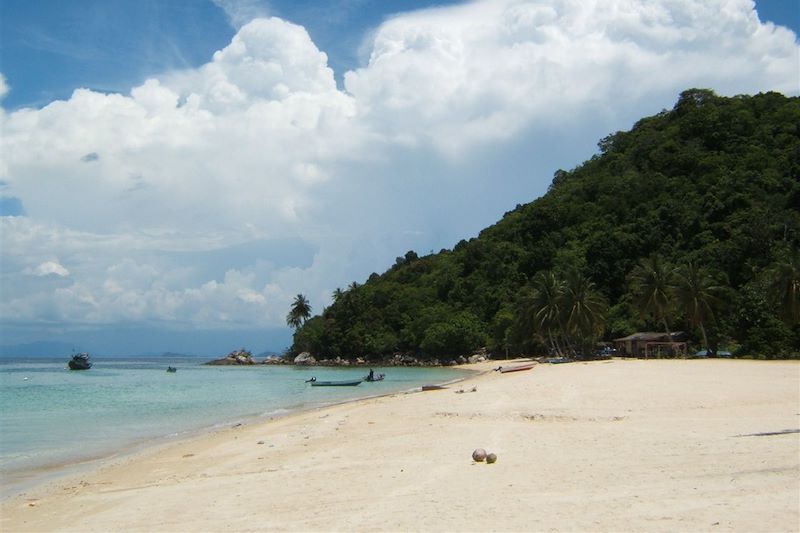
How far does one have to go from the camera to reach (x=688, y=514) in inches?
279

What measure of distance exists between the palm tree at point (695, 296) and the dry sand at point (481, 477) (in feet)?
115

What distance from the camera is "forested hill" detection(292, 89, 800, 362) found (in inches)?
2192

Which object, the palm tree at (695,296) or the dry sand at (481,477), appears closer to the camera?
the dry sand at (481,477)

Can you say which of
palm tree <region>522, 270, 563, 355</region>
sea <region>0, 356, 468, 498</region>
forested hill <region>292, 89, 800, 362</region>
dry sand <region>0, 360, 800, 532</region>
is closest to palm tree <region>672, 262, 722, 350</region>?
forested hill <region>292, 89, 800, 362</region>

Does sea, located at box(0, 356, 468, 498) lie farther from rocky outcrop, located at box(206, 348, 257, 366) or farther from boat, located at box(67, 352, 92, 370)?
rocky outcrop, located at box(206, 348, 257, 366)

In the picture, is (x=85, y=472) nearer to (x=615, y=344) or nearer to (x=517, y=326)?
(x=517, y=326)

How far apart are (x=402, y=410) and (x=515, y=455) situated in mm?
12078

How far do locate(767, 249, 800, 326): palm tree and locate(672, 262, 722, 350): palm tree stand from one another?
757 centimetres

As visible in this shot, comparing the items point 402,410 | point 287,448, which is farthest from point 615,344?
point 287,448

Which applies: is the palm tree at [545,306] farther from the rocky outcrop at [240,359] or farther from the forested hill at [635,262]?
the rocky outcrop at [240,359]

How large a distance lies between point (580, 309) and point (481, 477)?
49080 mm

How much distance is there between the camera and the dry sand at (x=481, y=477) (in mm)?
7578

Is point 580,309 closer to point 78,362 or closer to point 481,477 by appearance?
point 481,477

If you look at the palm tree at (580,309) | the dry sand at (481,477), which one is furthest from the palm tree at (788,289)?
the dry sand at (481,477)
